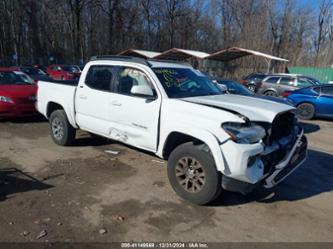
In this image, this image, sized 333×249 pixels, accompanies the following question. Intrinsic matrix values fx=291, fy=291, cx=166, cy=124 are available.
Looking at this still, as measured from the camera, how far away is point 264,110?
3986mm

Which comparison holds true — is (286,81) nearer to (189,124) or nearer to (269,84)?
(269,84)

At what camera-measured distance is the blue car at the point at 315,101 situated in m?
10.8

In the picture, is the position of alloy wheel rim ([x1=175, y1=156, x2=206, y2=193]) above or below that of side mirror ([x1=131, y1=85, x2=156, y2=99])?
below

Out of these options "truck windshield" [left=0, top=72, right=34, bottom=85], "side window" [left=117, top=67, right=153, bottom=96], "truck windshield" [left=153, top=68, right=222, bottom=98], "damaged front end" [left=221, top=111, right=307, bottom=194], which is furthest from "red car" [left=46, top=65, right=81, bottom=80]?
"damaged front end" [left=221, top=111, right=307, bottom=194]

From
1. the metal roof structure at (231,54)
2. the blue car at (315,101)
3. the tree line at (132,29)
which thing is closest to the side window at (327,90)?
the blue car at (315,101)

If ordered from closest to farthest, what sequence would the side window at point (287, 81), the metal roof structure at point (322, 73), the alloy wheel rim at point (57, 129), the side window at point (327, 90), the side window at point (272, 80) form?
the alloy wheel rim at point (57, 129)
the side window at point (327, 90)
the side window at point (287, 81)
the side window at point (272, 80)
the metal roof structure at point (322, 73)

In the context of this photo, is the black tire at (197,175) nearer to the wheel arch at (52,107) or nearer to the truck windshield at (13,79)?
the wheel arch at (52,107)

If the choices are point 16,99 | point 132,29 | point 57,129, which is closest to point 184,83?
point 57,129

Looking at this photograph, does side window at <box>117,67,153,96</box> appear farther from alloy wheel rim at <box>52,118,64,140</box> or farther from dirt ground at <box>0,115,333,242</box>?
alloy wheel rim at <box>52,118,64,140</box>

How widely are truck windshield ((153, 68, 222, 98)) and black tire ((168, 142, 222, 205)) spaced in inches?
37.0

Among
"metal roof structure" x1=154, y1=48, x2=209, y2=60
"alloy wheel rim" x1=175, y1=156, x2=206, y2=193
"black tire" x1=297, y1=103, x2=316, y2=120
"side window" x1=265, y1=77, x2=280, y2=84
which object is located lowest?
"alloy wheel rim" x1=175, y1=156, x2=206, y2=193

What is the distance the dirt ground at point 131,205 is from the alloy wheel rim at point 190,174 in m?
0.26

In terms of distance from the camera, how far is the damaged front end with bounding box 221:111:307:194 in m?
3.51

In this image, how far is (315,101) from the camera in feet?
36.2
